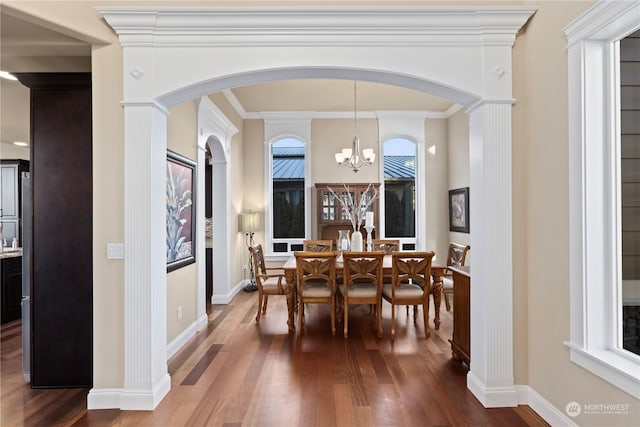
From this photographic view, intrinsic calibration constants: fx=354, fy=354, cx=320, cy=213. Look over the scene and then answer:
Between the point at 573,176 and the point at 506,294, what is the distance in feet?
3.07

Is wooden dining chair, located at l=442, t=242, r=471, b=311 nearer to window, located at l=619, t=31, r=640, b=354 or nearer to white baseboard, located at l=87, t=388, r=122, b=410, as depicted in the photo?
window, located at l=619, t=31, r=640, b=354

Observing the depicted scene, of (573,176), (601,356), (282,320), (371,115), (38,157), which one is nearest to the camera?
(601,356)

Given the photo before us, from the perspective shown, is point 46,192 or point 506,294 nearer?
point 506,294

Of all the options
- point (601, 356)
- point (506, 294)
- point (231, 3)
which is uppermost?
point (231, 3)

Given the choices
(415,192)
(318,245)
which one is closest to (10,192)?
(318,245)

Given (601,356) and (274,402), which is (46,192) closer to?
(274,402)

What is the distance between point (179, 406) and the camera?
2.53 m

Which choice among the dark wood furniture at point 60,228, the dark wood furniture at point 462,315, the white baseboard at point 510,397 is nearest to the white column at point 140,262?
the dark wood furniture at point 60,228

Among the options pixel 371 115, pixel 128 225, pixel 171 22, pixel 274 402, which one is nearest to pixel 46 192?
pixel 128 225

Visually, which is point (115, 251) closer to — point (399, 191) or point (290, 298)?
point (290, 298)

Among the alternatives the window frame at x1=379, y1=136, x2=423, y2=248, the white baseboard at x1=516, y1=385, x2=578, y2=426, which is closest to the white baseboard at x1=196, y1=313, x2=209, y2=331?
the white baseboard at x1=516, y1=385, x2=578, y2=426

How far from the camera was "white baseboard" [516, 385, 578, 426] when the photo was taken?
2.17m

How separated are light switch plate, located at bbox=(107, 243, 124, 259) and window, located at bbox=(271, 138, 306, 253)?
4166mm

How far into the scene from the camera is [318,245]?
5.52 meters
